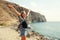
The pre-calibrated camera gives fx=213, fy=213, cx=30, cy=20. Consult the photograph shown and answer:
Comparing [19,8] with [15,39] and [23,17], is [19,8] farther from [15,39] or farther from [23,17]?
[23,17]

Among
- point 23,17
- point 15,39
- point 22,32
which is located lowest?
point 15,39

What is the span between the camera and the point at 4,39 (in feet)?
58.2

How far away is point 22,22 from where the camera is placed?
33.6 feet

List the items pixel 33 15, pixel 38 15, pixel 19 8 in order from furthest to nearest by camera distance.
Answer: pixel 38 15 < pixel 33 15 < pixel 19 8

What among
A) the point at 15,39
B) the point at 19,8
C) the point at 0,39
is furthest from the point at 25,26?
the point at 19,8

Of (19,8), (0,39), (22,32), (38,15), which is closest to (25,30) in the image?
(22,32)

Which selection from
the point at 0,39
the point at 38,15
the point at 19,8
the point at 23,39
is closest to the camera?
the point at 23,39

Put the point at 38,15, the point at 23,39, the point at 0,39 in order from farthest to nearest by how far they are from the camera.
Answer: the point at 38,15 < the point at 0,39 < the point at 23,39

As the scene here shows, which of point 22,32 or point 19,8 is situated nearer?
point 22,32

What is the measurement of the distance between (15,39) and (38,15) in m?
179

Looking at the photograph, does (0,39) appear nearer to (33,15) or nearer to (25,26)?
(25,26)

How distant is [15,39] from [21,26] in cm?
922

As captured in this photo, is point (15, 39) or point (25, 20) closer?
point (25, 20)

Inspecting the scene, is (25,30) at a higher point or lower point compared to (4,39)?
higher
